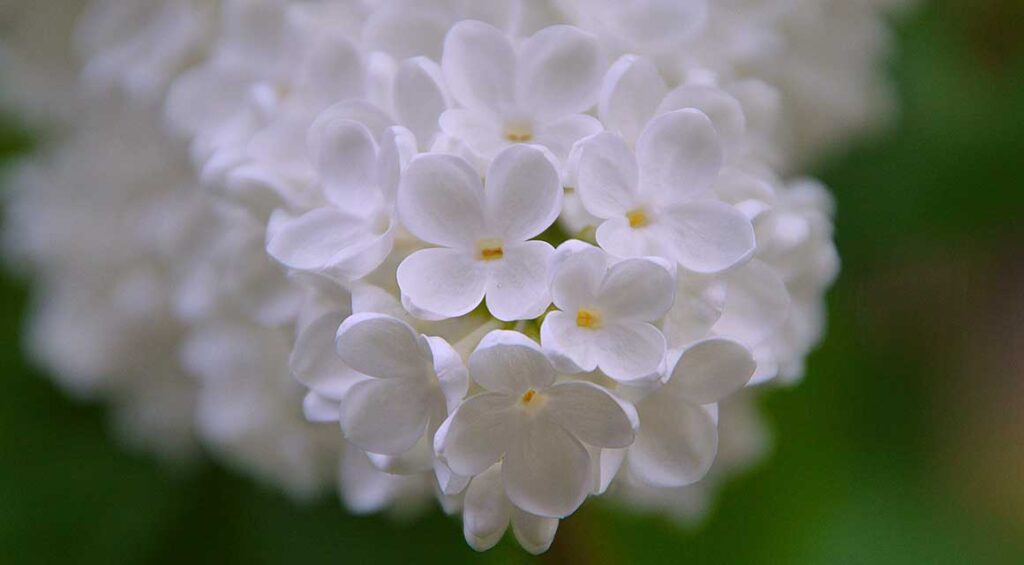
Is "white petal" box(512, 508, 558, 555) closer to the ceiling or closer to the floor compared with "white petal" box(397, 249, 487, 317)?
closer to the floor

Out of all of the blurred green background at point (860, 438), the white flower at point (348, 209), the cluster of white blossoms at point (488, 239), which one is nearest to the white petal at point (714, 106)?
the cluster of white blossoms at point (488, 239)

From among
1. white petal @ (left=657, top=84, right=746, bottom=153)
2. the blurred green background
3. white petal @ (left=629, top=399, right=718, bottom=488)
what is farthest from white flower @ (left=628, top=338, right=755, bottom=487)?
the blurred green background

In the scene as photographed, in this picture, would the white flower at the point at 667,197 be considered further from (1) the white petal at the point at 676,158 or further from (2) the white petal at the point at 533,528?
(2) the white petal at the point at 533,528

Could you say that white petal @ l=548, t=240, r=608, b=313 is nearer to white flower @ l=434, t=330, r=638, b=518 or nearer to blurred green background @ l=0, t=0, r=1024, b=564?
white flower @ l=434, t=330, r=638, b=518

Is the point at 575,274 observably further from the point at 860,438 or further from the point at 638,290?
the point at 860,438

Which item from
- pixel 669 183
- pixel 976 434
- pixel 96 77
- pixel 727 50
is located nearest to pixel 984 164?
pixel 976 434
